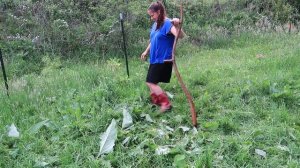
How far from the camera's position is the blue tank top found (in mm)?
5215

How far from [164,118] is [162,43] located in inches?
38.9

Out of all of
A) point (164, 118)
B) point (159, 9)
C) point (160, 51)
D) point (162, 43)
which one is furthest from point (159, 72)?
point (159, 9)

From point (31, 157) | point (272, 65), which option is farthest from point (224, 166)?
point (272, 65)

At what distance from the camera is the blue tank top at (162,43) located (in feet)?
17.1

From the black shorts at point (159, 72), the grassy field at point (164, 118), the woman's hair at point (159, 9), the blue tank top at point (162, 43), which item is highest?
the woman's hair at point (159, 9)

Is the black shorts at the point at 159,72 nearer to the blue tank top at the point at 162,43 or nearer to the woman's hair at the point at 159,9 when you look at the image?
the blue tank top at the point at 162,43

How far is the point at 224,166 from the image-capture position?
3.91 meters

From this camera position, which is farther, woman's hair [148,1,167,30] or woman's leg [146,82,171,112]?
woman's leg [146,82,171,112]

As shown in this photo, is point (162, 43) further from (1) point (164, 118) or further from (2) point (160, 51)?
(1) point (164, 118)

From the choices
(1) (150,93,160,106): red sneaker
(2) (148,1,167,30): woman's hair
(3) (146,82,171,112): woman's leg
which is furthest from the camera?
(1) (150,93,160,106): red sneaker

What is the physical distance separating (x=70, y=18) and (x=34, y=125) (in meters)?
5.97

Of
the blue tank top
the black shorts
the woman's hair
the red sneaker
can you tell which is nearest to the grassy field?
the red sneaker

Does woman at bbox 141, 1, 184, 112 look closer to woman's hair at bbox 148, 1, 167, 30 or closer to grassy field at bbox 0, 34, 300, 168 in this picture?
woman's hair at bbox 148, 1, 167, 30

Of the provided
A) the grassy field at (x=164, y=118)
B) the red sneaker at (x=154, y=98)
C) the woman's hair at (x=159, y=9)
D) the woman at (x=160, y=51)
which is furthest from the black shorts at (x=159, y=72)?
the woman's hair at (x=159, y=9)
